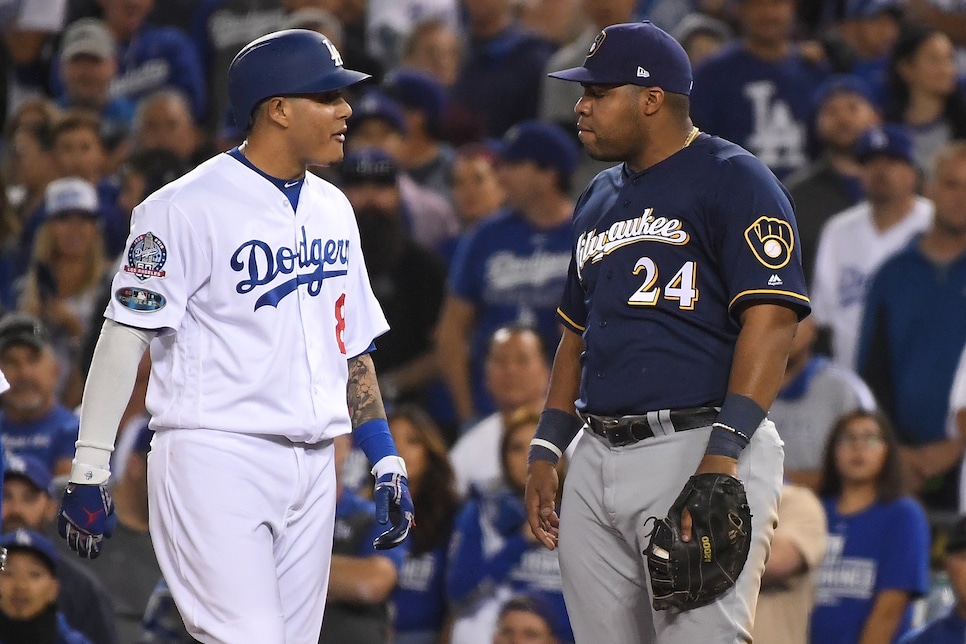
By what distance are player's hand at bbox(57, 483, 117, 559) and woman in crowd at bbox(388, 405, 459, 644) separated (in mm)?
2940

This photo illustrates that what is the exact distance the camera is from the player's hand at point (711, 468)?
144 inches

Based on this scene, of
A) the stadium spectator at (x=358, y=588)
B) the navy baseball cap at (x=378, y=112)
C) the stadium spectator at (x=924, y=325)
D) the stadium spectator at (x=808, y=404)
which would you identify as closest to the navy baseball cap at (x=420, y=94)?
the navy baseball cap at (x=378, y=112)

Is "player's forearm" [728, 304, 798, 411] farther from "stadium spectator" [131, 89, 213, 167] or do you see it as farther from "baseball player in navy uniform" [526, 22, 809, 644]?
"stadium spectator" [131, 89, 213, 167]

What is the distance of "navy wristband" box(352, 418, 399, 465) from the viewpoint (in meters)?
4.29

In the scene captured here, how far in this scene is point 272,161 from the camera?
4.14 meters

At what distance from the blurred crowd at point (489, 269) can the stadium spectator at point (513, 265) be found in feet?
0.05

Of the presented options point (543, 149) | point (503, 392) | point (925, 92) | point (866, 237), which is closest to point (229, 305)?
point (503, 392)

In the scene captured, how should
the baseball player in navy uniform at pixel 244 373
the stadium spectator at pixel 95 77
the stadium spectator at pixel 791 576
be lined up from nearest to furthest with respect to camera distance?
the baseball player in navy uniform at pixel 244 373 < the stadium spectator at pixel 791 576 < the stadium spectator at pixel 95 77

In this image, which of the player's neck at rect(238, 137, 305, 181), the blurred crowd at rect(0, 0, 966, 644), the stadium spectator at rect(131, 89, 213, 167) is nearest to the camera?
the player's neck at rect(238, 137, 305, 181)

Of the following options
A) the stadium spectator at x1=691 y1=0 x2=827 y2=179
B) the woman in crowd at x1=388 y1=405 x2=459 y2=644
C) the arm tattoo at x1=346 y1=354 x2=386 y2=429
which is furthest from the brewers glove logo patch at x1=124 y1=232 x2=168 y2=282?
the stadium spectator at x1=691 y1=0 x2=827 y2=179

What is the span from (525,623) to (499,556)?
1.69 ft

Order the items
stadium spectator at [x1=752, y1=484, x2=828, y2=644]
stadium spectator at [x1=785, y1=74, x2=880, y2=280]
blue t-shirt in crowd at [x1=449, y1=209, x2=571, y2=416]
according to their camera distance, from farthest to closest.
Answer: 1. stadium spectator at [x1=785, y1=74, x2=880, y2=280]
2. blue t-shirt in crowd at [x1=449, y1=209, x2=571, y2=416]
3. stadium spectator at [x1=752, y1=484, x2=828, y2=644]

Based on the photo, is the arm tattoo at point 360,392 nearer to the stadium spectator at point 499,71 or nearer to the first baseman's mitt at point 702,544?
the first baseman's mitt at point 702,544

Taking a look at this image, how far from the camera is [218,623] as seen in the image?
3.84m
